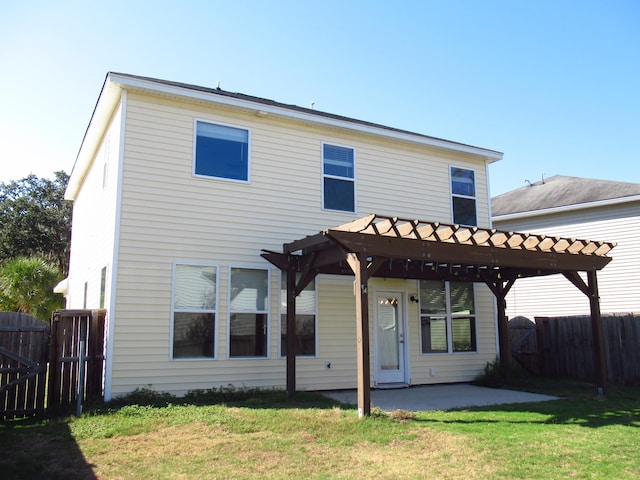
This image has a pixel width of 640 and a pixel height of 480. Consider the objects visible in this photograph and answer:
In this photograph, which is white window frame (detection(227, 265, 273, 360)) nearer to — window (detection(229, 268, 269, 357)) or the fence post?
window (detection(229, 268, 269, 357))

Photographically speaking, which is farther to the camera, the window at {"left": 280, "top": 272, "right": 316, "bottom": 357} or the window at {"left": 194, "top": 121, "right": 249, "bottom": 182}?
the window at {"left": 280, "top": 272, "right": 316, "bottom": 357}

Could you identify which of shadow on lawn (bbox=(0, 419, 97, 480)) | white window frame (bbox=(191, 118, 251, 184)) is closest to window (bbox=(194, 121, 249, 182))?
white window frame (bbox=(191, 118, 251, 184))

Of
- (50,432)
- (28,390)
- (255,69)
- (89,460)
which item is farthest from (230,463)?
(255,69)

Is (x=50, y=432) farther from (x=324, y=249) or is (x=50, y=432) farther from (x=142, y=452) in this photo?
(x=324, y=249)

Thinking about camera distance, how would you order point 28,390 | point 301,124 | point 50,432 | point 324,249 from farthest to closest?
point 301,124, point 324,249, point 28,390, point 50,432

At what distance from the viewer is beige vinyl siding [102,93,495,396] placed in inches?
342

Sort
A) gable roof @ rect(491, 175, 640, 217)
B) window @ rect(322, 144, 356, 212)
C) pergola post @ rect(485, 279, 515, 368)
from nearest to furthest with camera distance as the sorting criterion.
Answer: window @ rect(322, 144, 356, 212) < pergola post @ rect(485, 279, 515, 368) < gable roof @ rect(491, 175, 640, 217)

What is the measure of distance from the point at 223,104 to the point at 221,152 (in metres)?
0.89

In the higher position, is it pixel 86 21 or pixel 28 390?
pixel 86 21

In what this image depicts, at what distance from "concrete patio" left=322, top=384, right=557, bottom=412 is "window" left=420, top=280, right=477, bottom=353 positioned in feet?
3.49

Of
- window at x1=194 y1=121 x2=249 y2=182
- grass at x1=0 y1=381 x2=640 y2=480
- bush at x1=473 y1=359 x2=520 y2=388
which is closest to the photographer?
grass at x1=0 y1=381 x2=640 y2=480

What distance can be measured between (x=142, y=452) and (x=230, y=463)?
1085 millimetres

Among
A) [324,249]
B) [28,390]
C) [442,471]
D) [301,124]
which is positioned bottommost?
[442,471]

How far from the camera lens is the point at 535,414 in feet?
25.4
